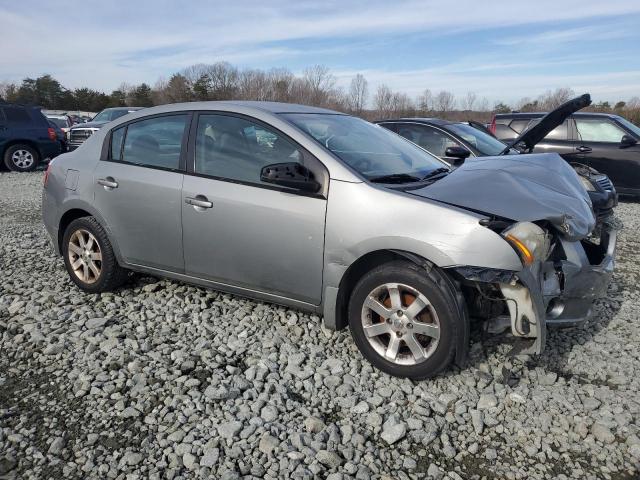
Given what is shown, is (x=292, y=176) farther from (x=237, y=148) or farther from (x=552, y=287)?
(x=552, y=287)

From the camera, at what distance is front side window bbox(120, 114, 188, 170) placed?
4.03 meters

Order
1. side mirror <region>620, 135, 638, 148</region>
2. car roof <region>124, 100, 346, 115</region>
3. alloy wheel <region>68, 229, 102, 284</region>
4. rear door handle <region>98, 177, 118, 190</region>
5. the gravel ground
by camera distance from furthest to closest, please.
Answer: side mirror <region>620, 135, 638, 148</region>, alloy wheel <region>68, 229, 102, 284</region>, rear door handle <region>98, 177, 118, 190</region>, car roof <region>124, 100, 346, 115</region>, the gravel ground

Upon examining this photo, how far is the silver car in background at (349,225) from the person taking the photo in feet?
9.93

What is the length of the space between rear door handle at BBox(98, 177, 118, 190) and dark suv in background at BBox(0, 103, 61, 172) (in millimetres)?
11444

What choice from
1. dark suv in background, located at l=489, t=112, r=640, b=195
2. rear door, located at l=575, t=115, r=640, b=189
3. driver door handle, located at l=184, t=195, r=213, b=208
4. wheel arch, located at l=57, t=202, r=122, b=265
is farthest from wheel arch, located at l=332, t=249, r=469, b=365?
rear door, located at l=575, t=115, r=640, b=189

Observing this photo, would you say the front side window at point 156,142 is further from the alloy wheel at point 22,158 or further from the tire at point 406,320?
the alloy wheel at point 22,158

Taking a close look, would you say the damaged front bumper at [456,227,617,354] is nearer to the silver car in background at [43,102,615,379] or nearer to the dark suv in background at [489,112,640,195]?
the silver car in background at [43,102,615,379]

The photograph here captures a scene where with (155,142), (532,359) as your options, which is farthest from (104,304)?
(532,359)

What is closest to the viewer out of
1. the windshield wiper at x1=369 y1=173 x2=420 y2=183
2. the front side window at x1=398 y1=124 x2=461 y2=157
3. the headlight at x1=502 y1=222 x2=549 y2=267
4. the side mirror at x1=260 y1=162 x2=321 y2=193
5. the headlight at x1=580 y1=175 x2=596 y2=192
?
the headlight at x1=502 y1=222 x2=549 y2=267

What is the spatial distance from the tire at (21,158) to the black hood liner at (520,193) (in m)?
13.6

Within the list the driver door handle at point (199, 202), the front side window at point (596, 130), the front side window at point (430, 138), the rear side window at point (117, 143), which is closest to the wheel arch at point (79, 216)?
the rear side window at point (117, 143)

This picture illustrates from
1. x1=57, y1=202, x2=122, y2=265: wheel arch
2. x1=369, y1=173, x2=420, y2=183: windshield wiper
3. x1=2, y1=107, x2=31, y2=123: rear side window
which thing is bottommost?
x1=57, y1=202, x2=122, y2=265: wheel arch

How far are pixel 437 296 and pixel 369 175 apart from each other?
0.94m

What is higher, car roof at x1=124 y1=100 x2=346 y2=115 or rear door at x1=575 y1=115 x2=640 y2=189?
car roof at x1=124 y1=100 x2=346 y2=115
